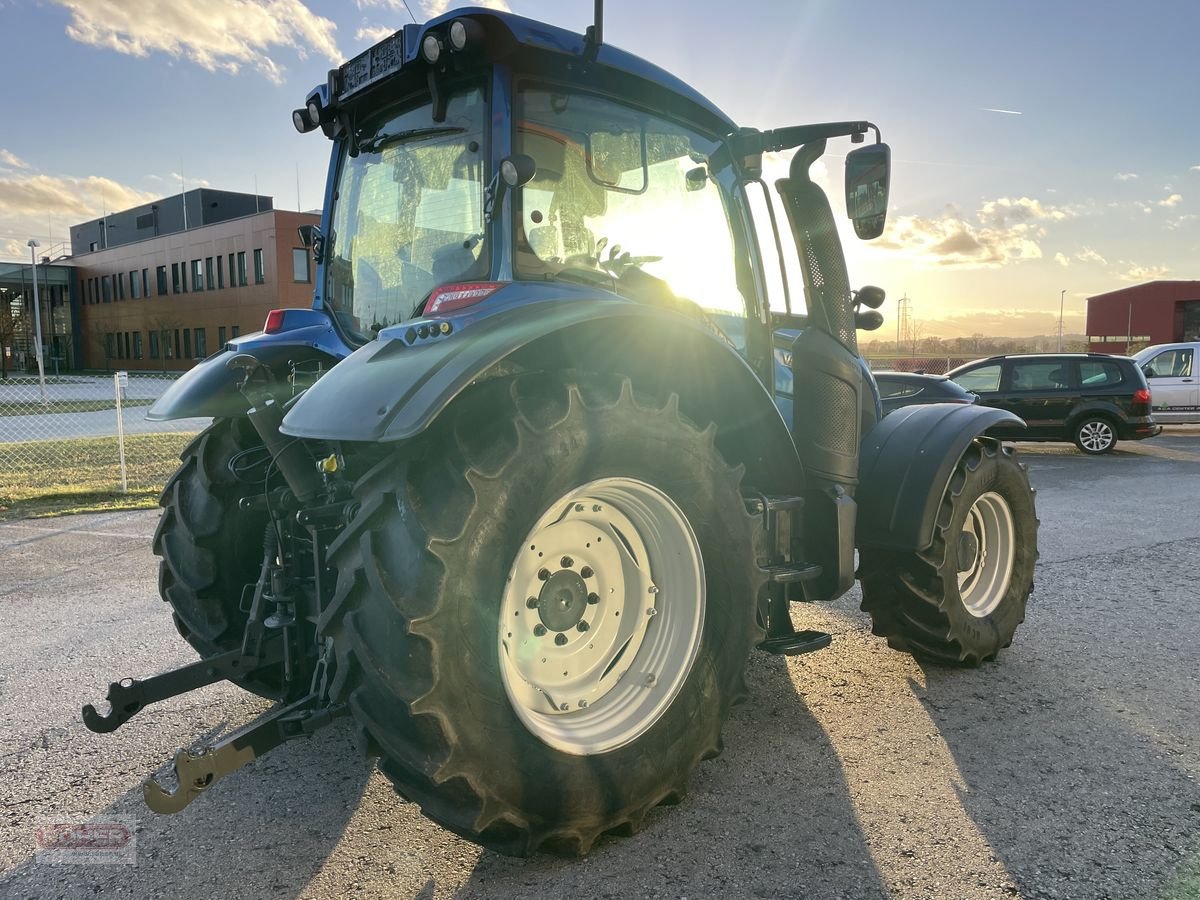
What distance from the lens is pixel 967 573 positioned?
4.22 metres

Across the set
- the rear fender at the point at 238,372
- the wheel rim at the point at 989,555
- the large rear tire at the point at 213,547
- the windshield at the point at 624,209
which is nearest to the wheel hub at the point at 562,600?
the windshield at the point at 624,209

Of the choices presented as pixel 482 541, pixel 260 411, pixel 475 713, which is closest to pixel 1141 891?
pixel 475 713

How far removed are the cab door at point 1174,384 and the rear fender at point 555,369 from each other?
16.8 metres

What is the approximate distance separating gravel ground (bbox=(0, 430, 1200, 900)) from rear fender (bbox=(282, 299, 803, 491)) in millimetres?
1128

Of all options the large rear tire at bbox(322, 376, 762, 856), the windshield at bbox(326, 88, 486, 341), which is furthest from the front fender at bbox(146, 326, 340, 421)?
the large rear tire at bbox(322, 376, 762, 856)

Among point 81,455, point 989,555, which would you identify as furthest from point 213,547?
point 81,455

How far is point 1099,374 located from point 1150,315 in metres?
39.4

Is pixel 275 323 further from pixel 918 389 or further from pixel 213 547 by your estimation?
pixel 918 389

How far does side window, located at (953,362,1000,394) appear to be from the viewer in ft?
48.5

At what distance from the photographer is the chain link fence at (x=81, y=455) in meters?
9.30

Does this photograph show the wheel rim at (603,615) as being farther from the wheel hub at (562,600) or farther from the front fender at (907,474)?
the front fender at (907,474)

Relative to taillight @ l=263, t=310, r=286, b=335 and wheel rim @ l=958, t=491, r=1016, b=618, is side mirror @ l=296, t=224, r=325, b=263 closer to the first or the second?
taillight @ l=263, t=310, r=286, b=335

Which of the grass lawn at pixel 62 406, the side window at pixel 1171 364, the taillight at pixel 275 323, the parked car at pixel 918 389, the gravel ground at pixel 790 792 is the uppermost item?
the taillight at pixel 275 323

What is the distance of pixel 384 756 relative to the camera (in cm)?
220
